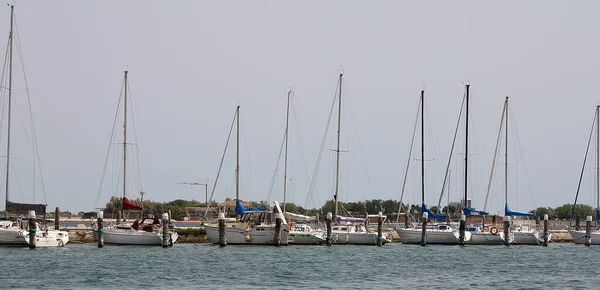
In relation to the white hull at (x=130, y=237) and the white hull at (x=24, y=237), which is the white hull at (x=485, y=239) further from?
the white hull at (x=24, y=237)

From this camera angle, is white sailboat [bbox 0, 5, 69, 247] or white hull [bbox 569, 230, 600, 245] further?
white hull [bbox 569, 230, 600, 245]

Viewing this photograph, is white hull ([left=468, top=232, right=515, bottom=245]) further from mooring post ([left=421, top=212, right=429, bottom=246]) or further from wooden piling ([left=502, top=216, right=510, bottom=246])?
mooring post ([left=421, top=212, right=429, bottom=246])

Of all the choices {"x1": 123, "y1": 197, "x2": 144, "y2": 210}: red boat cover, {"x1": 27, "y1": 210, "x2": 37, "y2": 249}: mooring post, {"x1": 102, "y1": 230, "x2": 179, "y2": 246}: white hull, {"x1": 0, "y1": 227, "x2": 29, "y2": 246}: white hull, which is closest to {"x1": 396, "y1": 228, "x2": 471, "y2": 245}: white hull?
{"x1": 102, "y1": 230, "x2": 179, "y2": 246}: white hull

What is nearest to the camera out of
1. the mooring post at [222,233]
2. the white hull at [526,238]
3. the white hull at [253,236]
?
the mooring post at [222,233]

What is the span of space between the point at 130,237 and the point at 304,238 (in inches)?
538

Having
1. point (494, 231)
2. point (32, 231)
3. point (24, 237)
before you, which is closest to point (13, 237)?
point (24, 237)

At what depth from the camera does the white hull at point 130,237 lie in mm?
78188

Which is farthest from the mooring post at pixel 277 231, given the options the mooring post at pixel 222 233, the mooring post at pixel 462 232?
→ the mooring post at pixel 462 232

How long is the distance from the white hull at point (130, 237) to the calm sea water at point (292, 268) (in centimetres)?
143

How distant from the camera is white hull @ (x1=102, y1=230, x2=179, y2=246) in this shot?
257ft

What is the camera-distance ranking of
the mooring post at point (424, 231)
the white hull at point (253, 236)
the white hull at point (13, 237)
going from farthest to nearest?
1. the mooring post at point (424, 231)
2. the white hull at point (253, 236)
3. the white hull at point (13, 237)

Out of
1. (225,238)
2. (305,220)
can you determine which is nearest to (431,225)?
(305,220)

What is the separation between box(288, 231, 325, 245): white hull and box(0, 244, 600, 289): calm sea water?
162 cm

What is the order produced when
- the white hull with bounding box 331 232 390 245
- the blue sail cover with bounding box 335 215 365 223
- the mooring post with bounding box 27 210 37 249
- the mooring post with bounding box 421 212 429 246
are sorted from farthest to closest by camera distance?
the blue sail cover with bounding box 335 215 365 223 → the mooring post with bounding box 421 212 429 246 → the white hull with bounding box 331 232 390 245 → the mooring post with bounding box 27 210 37 249
